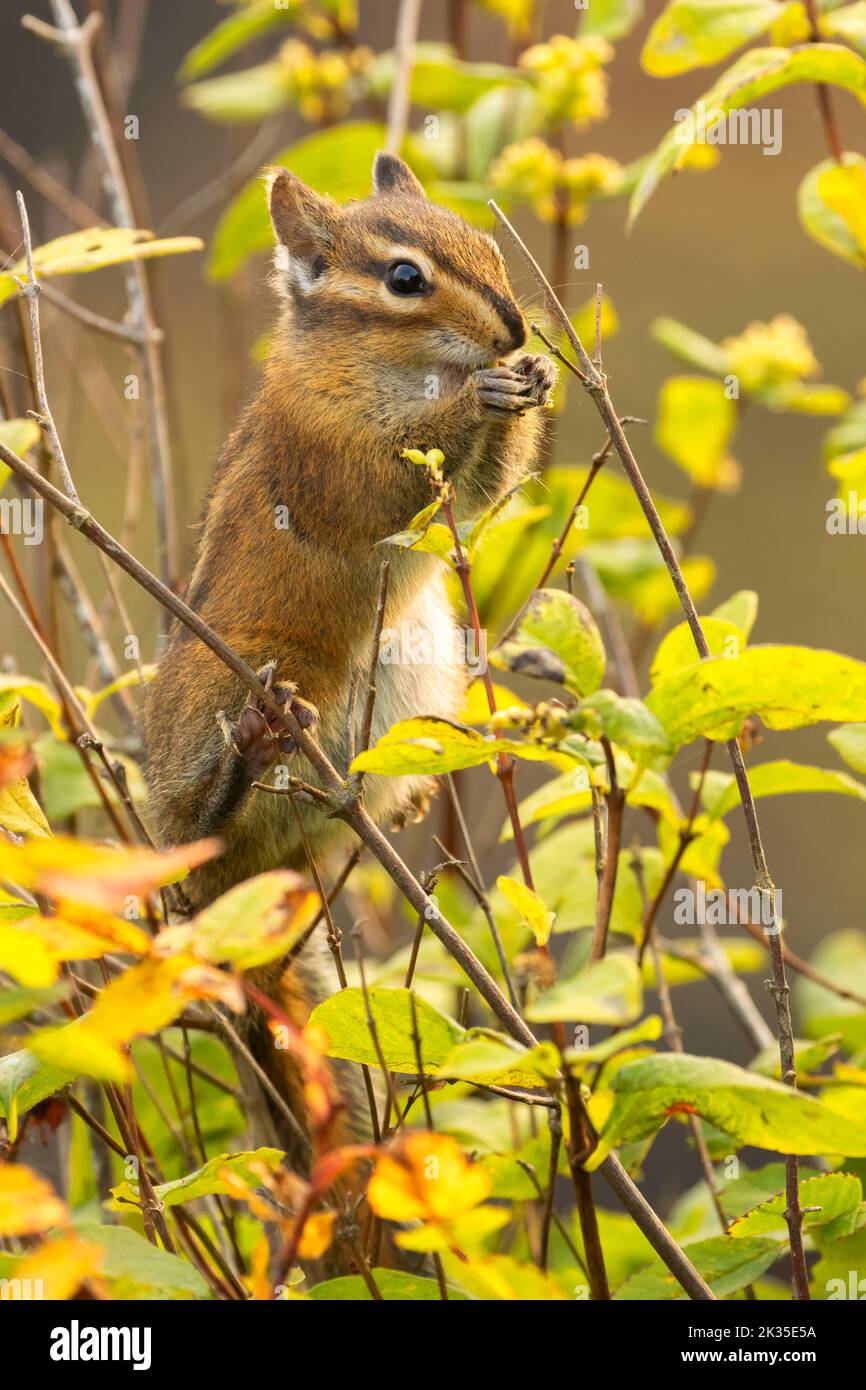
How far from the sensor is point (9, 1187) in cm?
73

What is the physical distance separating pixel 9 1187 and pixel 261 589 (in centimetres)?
139

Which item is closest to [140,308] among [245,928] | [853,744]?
[853,744]

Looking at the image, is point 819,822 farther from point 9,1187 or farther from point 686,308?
point 9,1187

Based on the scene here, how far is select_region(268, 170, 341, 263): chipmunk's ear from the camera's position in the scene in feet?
7.34

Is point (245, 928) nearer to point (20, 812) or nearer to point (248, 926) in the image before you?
point (248, 926)

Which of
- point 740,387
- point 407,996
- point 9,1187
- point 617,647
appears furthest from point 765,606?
point 9,1187

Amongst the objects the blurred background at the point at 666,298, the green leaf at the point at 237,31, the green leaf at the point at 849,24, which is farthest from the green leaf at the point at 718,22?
the blurred background at the point at 666,298

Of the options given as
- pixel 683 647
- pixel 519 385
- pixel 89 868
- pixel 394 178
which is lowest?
pixel 89 868

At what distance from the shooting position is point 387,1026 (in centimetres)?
107

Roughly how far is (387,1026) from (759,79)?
3.18ft

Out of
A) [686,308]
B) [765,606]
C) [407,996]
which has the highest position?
[686,308]

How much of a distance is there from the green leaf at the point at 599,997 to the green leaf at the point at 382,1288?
0.44m
